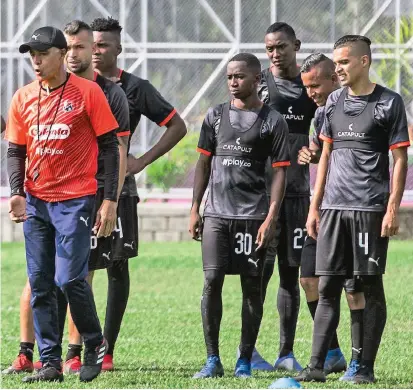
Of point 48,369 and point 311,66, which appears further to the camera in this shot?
point 311,66

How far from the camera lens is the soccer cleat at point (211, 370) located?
8.42 m

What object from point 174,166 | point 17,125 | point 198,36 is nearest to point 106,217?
point 17,125

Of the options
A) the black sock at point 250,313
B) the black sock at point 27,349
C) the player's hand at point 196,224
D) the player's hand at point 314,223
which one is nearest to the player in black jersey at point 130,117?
the black sock at point 27,349

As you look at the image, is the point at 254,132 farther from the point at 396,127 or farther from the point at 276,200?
the point at 396,127

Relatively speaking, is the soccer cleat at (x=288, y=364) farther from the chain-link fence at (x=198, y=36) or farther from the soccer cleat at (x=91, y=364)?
the chain-link fence at (x=198, y=36)

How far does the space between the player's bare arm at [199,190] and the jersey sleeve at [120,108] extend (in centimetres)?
56

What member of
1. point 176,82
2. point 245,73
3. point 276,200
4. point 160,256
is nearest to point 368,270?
point 276,200

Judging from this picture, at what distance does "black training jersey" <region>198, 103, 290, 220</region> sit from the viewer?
8633 millimetres

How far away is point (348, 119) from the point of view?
829cm

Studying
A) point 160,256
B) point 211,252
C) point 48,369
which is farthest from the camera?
point 160,256

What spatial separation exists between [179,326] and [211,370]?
3.64 meters

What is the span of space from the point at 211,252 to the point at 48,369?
1.28 m

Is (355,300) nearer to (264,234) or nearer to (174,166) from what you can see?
(264,234)

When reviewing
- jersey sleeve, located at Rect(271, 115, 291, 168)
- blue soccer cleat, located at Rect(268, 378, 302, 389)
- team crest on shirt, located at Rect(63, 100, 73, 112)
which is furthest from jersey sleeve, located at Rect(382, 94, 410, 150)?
team crest on shirt, located at Rect(63, 100, 73, 112)
